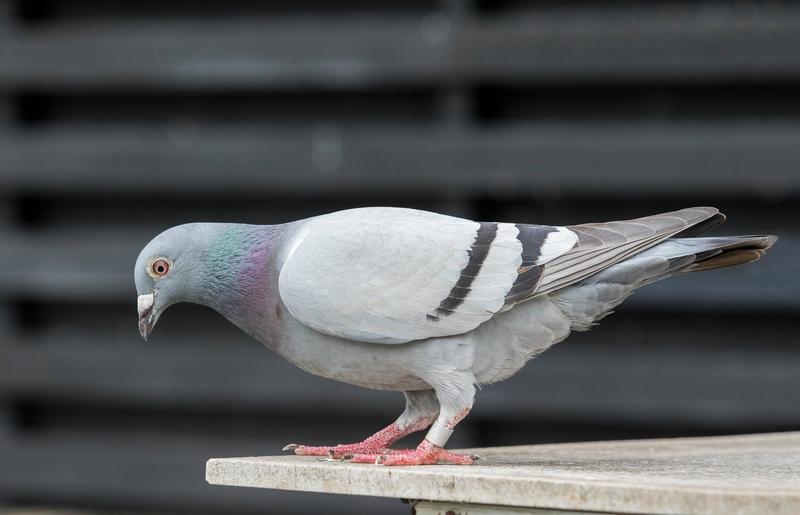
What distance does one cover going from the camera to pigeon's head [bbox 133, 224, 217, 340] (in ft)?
8.65

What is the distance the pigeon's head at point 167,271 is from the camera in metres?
2.64

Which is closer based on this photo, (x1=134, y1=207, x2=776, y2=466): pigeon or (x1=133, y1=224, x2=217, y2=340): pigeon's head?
(x1=134, y1=207, x2=776, y2=466): pigeon

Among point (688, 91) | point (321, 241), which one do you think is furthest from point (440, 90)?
point (321, 241)

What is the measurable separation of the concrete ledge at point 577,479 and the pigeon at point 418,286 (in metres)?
0.18

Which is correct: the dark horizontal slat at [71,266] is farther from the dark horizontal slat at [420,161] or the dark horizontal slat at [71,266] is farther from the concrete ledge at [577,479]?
the concrete ledge at [577,479]

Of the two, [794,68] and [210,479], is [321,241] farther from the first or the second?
[794,68]

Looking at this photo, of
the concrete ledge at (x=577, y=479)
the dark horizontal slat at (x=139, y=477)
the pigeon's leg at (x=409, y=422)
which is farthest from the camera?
Answer: the dark horizontal slat at (x=139, y=477)

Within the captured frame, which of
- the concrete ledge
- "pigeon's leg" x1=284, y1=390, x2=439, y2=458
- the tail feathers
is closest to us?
the concrete ledge

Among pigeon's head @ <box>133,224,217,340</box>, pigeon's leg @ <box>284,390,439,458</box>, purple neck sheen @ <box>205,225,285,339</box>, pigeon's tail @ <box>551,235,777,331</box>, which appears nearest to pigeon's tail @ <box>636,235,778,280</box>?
pigeon's tail @ <box>551,235,777,331</box>

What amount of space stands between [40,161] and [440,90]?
5.23 ft

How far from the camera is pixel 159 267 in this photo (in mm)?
2639

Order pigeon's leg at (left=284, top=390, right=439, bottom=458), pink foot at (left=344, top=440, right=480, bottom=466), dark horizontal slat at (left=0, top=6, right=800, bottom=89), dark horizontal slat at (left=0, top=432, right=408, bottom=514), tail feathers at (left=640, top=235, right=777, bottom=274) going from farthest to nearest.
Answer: dark horizontal slat at (left=0, top=432, right=408, bottom=514) → dark horizontal slat at (left=0, top=6, right=800, bottom=89) → pigeon's leg at (left=284, top=390, right=439, bottom=458) → tail feathers at (left=640, top=235, right=777, bottom=274) → pink foot at (left=344, top=440, right=480, bottom=466)

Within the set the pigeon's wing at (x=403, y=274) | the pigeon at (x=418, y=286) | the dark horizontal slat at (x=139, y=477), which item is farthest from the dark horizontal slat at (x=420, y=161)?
the pigeon's wing at (x=403, y=274)

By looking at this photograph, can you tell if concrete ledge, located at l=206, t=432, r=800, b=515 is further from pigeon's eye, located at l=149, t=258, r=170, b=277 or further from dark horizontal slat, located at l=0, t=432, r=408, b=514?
dark horizontal slat, located at l=0, t=432, r=408, b=514
